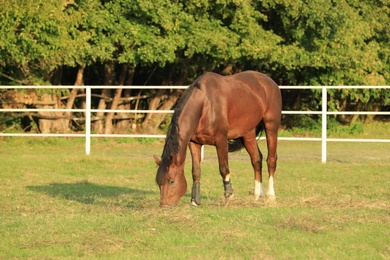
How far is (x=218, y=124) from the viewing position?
10094 mm

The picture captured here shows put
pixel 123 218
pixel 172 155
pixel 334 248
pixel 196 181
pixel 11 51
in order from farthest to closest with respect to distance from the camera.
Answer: pixel 11 51, pixel 196 181, pixel 172 155, pixel 123 218, pixel 334 248

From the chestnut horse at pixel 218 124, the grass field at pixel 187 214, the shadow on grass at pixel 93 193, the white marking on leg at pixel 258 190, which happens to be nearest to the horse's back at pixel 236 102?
the chestnut horse at pixel 218 124

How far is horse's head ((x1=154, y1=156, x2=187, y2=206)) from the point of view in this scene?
929 cm

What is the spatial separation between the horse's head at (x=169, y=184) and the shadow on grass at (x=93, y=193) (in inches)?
45.8

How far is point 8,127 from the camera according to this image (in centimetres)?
2225

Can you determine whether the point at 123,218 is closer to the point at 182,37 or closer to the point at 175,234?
the point at 175,234

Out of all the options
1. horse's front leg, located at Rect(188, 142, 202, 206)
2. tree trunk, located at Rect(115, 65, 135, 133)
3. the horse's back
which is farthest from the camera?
tree trunk, located at Rect(115, 65, 135, 133)

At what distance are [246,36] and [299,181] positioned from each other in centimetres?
756

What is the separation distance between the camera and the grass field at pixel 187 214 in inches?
281

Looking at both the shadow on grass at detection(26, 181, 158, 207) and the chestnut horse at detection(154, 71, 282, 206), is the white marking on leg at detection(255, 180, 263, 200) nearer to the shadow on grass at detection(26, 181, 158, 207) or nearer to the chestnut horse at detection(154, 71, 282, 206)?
the chestnut horse at detection(154, 71, 282, 206)

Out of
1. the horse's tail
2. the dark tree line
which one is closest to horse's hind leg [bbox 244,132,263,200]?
the horse's tail

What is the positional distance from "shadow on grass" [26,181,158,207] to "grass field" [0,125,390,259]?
0.05 feet

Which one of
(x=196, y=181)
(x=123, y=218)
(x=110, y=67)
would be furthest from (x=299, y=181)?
(x=110, y=67)

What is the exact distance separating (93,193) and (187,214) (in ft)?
13.0
